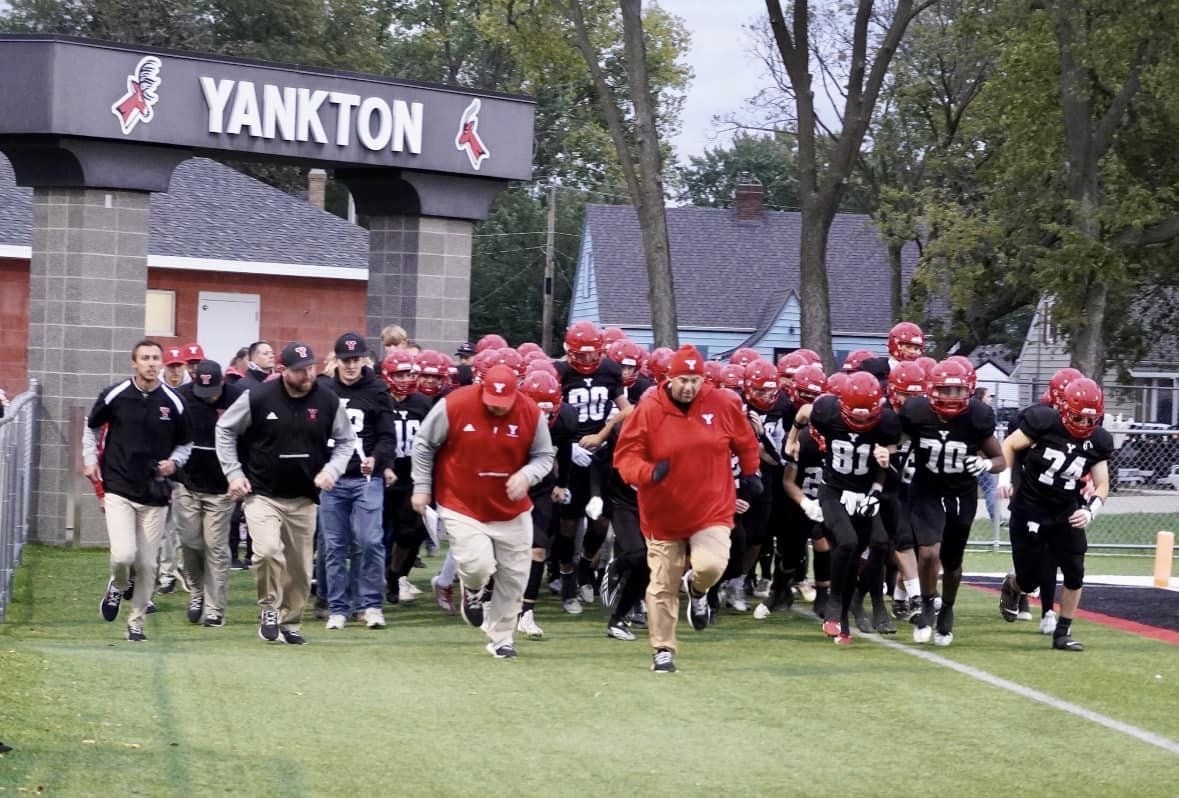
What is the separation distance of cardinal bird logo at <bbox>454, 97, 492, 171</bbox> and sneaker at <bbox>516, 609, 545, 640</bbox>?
888cm

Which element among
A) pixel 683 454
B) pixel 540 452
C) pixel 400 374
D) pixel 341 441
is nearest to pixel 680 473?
pixel 683 454

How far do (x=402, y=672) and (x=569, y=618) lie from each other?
11.1 ft

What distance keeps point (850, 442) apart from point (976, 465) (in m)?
0.87

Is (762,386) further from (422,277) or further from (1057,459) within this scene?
(422,277)

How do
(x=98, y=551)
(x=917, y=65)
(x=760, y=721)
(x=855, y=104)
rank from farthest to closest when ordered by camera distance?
(x=917, y=65), (x=855, y=104), (x=98, y=551), (x=760, y=721)

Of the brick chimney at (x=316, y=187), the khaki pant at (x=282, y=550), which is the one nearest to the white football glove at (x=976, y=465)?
the khaki pant at (x=282, y=550)

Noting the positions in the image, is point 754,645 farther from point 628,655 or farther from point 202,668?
point 202,668

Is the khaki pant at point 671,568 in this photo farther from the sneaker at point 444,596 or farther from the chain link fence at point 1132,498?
the chain link fence at point 1132,498

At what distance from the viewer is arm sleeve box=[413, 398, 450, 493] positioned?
11.7 metres

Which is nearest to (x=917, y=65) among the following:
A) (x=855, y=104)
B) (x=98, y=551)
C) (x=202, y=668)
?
(x=855, y=104)

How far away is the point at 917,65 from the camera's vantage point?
44.7m

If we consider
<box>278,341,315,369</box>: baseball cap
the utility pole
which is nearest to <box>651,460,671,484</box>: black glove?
<box>278,341,315,369</box>: baseball cap

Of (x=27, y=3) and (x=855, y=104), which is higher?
(x=27, y=3)

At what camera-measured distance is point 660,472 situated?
36.0 ft
